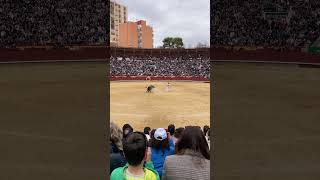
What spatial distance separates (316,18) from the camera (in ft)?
79.9

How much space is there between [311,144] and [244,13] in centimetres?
2300

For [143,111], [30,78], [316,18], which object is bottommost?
[143,111]

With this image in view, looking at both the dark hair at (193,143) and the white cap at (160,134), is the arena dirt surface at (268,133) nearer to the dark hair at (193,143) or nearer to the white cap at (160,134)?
the white cap at (160,134)

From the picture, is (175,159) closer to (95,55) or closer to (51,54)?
(51,54)

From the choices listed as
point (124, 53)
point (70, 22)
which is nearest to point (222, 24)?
point (70, 22)

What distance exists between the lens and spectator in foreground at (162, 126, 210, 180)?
2176 millimetres

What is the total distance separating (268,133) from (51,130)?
3.98m

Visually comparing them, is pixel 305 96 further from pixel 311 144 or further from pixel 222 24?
pixel 222 24

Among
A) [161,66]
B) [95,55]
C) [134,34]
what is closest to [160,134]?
[95,55]

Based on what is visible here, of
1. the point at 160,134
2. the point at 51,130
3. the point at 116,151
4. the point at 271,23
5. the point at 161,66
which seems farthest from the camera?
the point at 161,66

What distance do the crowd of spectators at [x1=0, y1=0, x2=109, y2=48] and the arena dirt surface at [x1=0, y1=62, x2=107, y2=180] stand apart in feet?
32.7

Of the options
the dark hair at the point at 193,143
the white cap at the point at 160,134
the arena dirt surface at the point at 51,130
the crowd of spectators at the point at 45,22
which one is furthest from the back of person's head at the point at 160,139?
the crowd of spectators at the point at 45,22

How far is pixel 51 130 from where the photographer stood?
766cm

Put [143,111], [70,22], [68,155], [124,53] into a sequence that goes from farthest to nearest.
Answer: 1. [124,53]
2. [70,22]
3. [143,111]
4. [68,155]
